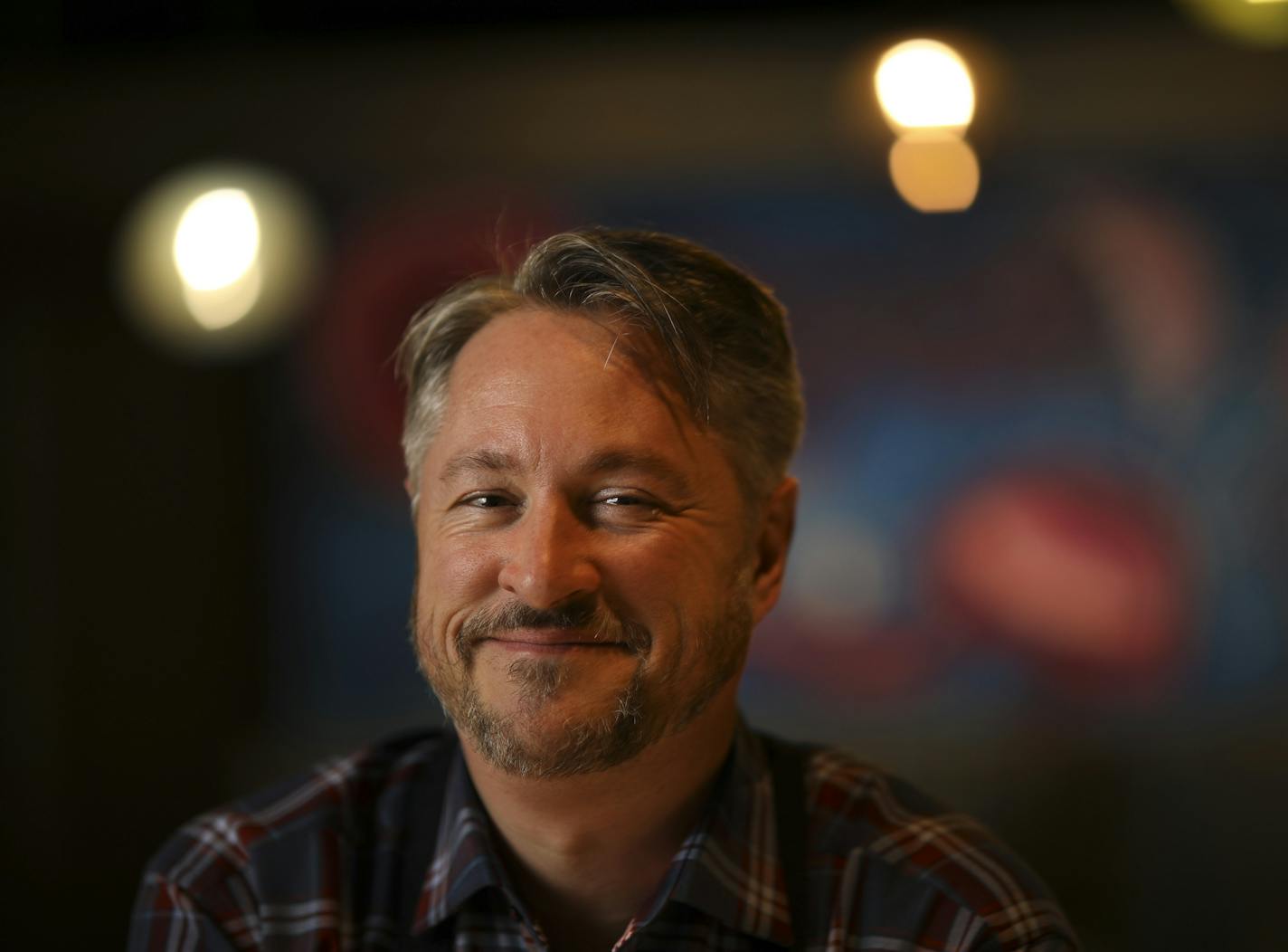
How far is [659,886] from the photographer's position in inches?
49.6

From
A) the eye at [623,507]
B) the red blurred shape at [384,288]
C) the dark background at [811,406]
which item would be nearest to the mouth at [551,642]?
the eye at [623,507]

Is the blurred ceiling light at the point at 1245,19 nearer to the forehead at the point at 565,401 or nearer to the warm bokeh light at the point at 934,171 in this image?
the warm bokeh light at the point at 934,171

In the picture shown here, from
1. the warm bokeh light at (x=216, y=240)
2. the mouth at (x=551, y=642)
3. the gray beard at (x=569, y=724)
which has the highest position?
the warm bokeh light at (x=216, y=240)

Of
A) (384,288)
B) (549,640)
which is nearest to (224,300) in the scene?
(384,288)

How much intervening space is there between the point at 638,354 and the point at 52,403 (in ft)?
5.75

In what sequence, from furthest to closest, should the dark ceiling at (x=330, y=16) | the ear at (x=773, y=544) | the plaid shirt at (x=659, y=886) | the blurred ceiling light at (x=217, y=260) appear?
the blurred ceiling light at (x=217, y=260), the dark ceiling at (x=330, y=16), the ear at (x=773, y=544), the plaid shirt at (x=659, y=886)

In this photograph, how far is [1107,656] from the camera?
7.44 ft

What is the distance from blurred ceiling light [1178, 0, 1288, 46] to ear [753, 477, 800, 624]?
1.46 metres

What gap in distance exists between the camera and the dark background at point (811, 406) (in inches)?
87.7

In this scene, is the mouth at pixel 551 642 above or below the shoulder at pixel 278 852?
above

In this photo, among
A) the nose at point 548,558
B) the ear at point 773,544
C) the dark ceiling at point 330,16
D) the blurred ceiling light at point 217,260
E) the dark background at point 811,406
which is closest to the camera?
the nose at point 548,558

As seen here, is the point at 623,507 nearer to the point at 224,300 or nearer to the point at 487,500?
the point at 487,500

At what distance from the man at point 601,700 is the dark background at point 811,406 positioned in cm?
99

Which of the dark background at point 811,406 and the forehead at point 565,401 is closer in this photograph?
the forehead at point 565,401
